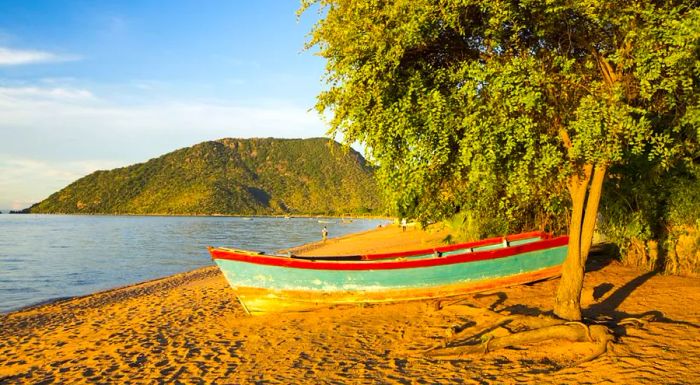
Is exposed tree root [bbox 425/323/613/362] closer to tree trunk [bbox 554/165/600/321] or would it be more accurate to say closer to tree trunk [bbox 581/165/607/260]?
tree trunk [bbox 554/165/600/321]

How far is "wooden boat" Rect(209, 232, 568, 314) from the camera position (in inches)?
Result: 445

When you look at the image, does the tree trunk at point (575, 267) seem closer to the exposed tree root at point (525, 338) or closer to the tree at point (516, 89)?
the tree at point (516, 89)

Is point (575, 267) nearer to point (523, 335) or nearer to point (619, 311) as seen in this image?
point (523, 335)

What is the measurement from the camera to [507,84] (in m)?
7.72

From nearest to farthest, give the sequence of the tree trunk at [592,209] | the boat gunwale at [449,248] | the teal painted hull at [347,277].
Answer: the tree trunk at [592,209] < the teal painted hull at [347,277] < the boat gunwale at [449,248]

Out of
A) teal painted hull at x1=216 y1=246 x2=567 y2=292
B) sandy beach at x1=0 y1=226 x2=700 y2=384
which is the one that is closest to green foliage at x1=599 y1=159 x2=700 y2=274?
sandy beach at x1=0 y1=226 x2=700 y2=384

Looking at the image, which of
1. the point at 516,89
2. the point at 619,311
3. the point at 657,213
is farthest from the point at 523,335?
the point at 657,213

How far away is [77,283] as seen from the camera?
82.2 ft

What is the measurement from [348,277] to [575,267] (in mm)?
4981

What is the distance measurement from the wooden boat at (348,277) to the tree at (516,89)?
7.77 feet

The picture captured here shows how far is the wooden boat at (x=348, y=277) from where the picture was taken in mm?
11305

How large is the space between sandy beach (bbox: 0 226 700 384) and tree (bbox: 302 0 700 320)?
5.87 ft

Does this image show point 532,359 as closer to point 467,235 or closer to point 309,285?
point 309,285

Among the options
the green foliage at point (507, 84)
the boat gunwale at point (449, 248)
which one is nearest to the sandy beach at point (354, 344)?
the boat gunwale at point (449, 248)
